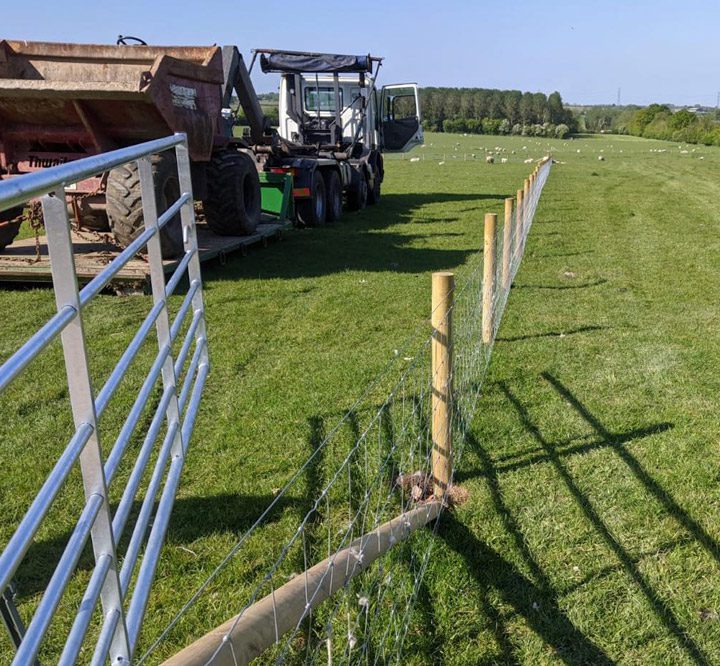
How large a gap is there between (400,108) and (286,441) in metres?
15.7

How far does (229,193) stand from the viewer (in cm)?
967

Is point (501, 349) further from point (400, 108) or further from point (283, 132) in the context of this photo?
point (400, 108)

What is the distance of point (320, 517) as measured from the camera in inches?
138

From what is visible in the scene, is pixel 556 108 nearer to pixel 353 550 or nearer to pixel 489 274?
pixel 489 274

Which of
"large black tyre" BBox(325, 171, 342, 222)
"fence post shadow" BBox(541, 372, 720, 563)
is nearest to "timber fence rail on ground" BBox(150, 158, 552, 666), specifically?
"fence post shadow" BBox(541, 372, 720, 563)

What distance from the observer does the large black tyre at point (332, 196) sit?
46.4 feet

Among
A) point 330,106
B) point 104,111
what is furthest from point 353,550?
point 330,106

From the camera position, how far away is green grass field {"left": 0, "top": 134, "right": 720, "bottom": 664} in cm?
286

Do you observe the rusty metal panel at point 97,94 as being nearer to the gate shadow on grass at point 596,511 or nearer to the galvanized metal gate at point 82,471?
the gate shadow on grass at point 596,511

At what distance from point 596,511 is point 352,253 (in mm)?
7556

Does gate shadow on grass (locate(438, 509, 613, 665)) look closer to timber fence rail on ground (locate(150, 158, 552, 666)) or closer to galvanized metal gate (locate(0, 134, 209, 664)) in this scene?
timber fence rail on ground (locate(150, 158, 552, 666))

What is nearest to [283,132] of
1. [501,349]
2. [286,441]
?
[501,349]

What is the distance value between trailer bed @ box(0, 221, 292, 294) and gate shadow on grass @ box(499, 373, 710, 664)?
398 centimetres

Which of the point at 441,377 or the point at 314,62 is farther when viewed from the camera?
the point at 314,62
